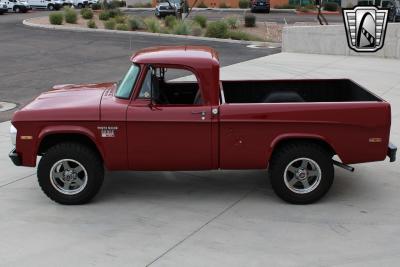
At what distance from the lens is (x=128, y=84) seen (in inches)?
257

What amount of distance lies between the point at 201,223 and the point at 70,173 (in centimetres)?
160

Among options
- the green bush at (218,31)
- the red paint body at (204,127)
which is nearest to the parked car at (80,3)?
the green bush at (218,31)

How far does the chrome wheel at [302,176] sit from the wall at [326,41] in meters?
13.9

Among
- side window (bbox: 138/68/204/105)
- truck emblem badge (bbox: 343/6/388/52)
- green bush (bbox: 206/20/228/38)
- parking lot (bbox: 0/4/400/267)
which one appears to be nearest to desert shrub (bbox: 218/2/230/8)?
green bush (bbox: 206/20/228/38)

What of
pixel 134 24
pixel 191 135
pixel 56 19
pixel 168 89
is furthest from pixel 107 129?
pixel 56 19

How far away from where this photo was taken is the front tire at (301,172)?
6.36 meters

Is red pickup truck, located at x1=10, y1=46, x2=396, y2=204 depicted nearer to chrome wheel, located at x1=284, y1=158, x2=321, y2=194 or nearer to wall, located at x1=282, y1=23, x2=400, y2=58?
chrome wheel, located at x1=284, y1=158, x2=321, y2=194

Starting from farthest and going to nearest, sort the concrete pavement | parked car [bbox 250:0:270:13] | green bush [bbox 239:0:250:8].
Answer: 1. green bush [bbox 239:0:250:8]
2. parked car [bbox 250:0:270:13]
3. the concrete pavement

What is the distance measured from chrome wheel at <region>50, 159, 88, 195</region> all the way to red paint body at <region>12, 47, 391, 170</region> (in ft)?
0.93

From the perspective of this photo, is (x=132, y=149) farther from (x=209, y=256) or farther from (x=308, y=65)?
(x=308, y=65)

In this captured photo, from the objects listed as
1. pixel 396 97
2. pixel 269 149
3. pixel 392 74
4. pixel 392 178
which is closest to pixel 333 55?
pixel 392 74

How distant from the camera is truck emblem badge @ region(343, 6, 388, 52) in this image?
1955cm

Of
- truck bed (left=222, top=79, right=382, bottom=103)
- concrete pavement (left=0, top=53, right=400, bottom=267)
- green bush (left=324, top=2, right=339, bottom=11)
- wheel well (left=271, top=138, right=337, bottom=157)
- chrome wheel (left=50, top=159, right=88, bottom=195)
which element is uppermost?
green bush (left=324, top=2, right=339, bottom=11)

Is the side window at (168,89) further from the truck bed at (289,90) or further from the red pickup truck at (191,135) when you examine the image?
the truck bed at (289,90)
